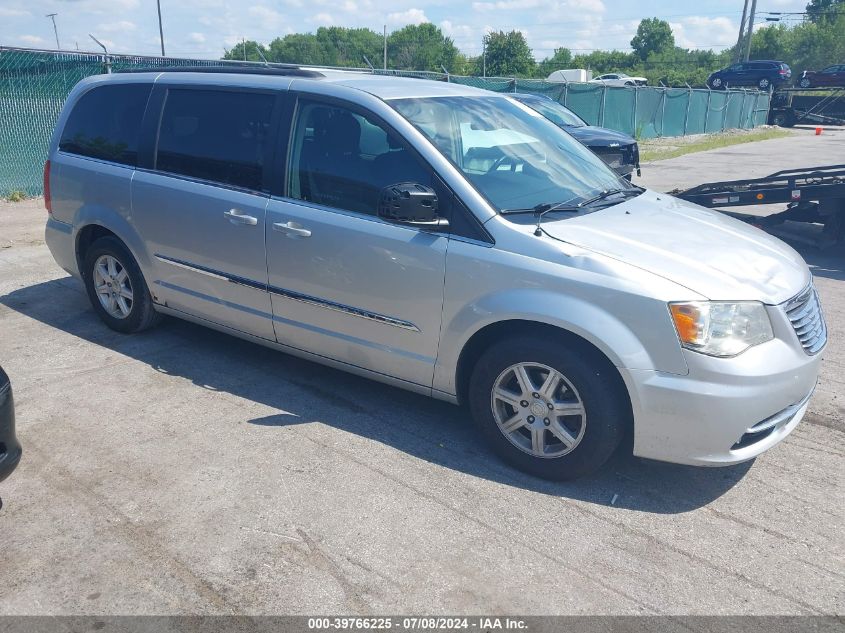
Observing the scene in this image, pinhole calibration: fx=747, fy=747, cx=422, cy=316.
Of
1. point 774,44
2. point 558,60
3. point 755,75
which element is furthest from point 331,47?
point 755,75

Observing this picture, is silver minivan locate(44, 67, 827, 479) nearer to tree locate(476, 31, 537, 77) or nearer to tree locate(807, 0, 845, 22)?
tree locate(476, 31, 537, 77)

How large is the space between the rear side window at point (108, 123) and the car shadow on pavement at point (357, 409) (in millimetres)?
1356

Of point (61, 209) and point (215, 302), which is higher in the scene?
point (61, 209)

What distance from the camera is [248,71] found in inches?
195

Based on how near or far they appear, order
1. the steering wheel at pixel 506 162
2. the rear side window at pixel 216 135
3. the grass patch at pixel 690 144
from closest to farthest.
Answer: the steering wheel at pixel 506 162
the rear side window at pixel 216 135
the grass patch at pixel 690 144

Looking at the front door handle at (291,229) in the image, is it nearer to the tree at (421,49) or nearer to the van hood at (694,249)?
the van hood at (694,249)

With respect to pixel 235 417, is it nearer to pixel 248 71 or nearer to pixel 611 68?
pixel 248 71

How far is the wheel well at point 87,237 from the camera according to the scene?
557 centimetres

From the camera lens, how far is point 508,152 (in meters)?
4.32

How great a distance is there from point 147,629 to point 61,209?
4.03 m

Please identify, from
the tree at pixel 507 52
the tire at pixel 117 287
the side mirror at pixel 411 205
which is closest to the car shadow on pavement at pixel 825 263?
the side mirror at pixel 411 205

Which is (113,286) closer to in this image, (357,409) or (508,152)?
(357,409)

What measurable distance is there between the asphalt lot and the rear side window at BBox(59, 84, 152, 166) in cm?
160

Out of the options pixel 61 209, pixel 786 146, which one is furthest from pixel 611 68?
pixel 61 209
